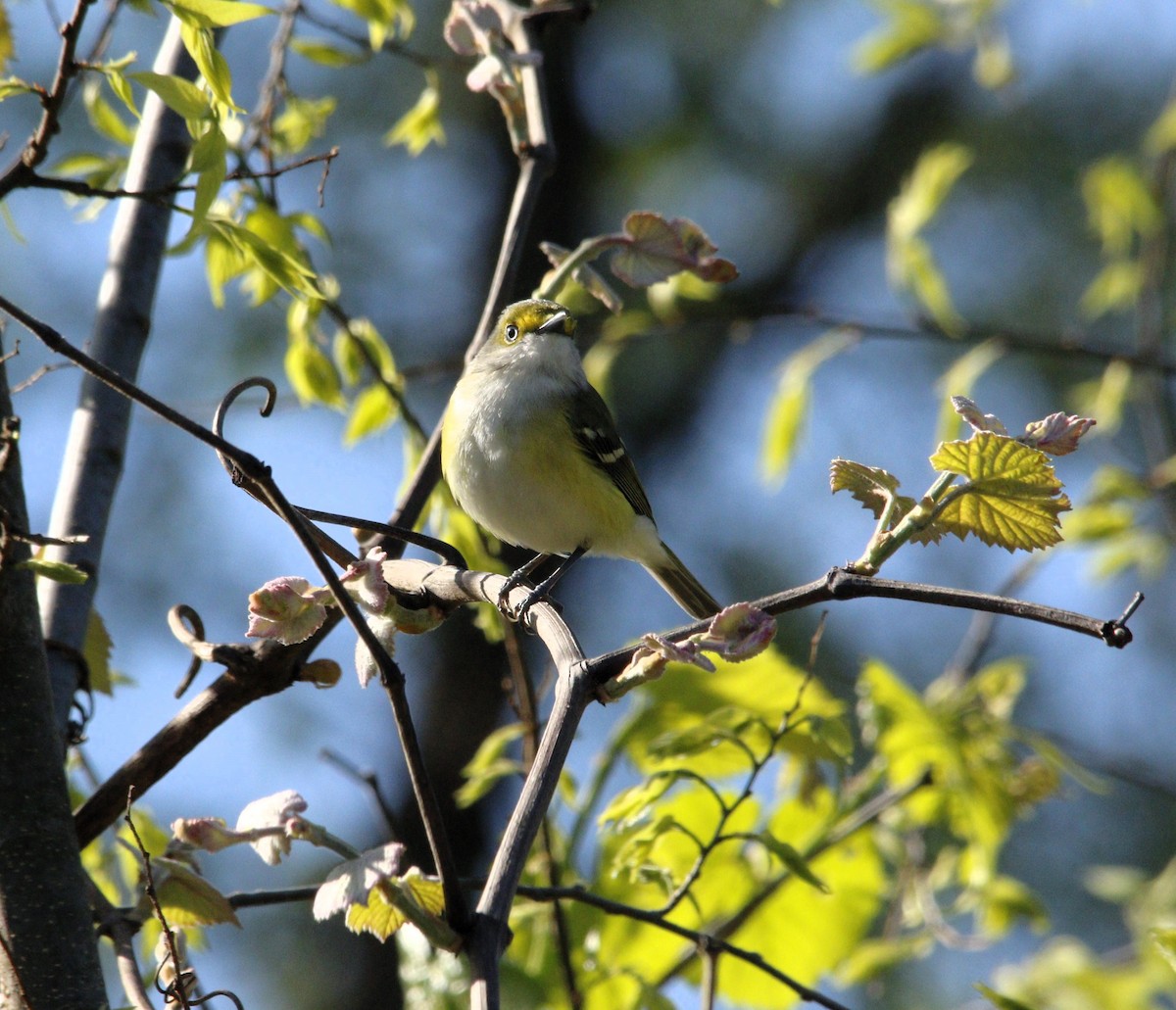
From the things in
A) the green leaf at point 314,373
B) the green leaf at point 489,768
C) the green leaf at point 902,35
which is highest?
the green leaf at point 902,35

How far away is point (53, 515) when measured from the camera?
1.97 metres

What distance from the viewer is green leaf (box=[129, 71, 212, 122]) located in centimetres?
Answer: 146

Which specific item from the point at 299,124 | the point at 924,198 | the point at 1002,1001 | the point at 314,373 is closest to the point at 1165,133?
the point at 924,198

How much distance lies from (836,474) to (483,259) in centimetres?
729

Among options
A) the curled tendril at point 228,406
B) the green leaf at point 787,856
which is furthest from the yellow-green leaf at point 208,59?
the green leaf at point 787,856

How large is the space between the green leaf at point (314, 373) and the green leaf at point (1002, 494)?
1534 mm

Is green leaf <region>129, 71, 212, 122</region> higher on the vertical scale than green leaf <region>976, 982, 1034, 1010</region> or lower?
higher

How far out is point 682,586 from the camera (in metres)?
3.79

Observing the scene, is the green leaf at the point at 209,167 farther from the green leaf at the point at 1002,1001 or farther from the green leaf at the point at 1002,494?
the green leaf at the point at 1002,1001

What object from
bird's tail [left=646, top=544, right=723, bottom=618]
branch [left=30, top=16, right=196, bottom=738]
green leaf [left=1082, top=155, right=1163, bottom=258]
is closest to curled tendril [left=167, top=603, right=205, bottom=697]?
branch [left=30, top=16, right=196, bottom=738]

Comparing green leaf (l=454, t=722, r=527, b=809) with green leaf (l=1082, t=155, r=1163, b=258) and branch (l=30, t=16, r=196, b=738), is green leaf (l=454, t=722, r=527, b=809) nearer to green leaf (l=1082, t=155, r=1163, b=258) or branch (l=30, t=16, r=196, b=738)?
branch (l=30, t=16, r=196, b=738)

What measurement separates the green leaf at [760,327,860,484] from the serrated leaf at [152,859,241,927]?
8.31 feet

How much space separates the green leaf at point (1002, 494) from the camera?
1.13 meters

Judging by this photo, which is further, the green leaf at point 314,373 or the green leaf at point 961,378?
the green leaf at point 961,378
